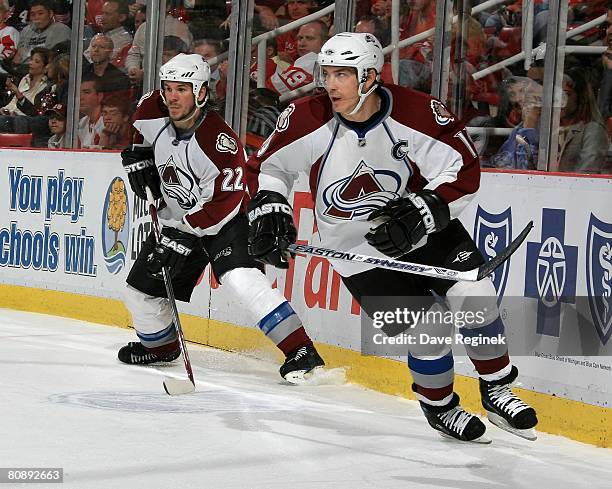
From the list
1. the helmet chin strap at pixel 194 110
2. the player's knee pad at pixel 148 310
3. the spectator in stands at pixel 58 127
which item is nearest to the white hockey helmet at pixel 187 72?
the helmet chin strap at pixel 194 110

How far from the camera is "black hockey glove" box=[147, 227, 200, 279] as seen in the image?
560cm

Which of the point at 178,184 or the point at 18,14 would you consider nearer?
the point at 178,184

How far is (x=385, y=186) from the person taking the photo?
424cm

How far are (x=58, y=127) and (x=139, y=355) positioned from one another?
2884 millimetres

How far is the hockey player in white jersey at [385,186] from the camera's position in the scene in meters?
4.11

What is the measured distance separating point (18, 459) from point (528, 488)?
143cm

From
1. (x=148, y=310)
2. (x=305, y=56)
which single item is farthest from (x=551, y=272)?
(x=305, y=56)

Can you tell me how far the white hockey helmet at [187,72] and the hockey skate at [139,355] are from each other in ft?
3.84

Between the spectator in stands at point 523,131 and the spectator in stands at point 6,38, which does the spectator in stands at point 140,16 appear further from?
the spectator in stands at point 523,131

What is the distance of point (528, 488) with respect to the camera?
3682 mm

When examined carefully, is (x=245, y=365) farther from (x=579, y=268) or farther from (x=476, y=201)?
(x=579, y=268)

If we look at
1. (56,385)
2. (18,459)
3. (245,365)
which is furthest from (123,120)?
(18,459)

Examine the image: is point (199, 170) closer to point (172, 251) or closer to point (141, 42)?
point (172, 251)

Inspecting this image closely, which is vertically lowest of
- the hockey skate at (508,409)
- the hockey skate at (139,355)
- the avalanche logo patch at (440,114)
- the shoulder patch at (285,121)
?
the hockey skate at (139,355)
